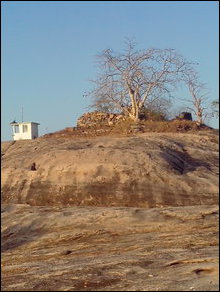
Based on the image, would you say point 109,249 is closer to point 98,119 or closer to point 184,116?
point 98,119

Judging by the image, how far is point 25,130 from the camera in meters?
24.5

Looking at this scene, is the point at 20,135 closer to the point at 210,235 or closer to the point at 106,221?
the point at 106,221

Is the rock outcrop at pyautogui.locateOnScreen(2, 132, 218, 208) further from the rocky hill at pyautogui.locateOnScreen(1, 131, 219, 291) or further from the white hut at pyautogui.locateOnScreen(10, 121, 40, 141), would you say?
the white hut at pyautogui.locateOnScreen(10, 121, 40, 141)

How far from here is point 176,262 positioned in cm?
865

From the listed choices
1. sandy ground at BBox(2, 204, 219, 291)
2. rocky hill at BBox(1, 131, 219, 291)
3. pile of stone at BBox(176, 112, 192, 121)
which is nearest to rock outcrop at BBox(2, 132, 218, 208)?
rocky hill at BBox(1, 131, 219, 291)

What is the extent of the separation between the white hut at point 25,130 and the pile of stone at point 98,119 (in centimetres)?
410

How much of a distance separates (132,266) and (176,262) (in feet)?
2.19

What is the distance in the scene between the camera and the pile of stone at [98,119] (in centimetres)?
1944

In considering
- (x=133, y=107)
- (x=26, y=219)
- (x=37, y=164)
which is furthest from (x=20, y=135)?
(x=26, y=219)

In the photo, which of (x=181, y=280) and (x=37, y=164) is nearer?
(x=181, y=280)

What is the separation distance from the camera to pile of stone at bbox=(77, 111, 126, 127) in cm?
1944

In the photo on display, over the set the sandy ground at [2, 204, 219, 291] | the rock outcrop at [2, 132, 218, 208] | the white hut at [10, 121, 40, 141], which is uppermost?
the white hut at [10, 121, 40, 141]

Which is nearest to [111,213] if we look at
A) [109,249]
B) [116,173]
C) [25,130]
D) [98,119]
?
[116,173]

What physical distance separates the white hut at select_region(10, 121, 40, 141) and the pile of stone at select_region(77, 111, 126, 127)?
13.5 feet
